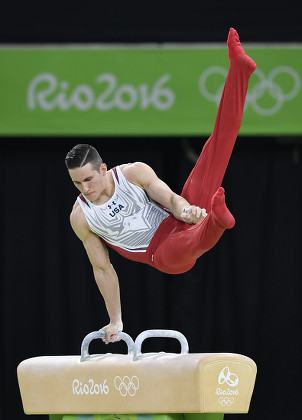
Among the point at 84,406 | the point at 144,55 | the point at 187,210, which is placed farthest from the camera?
the point at 144,55

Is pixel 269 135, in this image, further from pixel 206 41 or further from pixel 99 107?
pixel 99 107

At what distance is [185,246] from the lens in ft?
13.4

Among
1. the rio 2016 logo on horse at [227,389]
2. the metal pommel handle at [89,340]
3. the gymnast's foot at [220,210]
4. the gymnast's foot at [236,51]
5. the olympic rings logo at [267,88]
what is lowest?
the rio 2016 logo on horse at [227,389]

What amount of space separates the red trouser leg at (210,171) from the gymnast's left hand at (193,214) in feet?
0.14

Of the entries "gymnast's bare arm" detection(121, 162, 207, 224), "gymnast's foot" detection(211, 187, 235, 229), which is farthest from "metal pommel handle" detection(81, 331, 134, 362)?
"gymnast's foot" detection(211, 187, 235, 229)

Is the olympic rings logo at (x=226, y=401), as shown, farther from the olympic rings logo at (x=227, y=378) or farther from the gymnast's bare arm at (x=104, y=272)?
the gymnast's bare arm at (x=104, y=272)

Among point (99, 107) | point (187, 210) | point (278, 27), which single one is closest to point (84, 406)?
point (187, 210)

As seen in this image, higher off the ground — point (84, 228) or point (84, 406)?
point (84, 228)

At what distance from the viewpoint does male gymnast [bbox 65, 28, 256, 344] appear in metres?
4.11

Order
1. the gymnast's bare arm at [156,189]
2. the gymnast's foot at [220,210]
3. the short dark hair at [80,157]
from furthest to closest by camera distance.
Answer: the gymnast's bare arm at [156,189], the short dark hair at [80,157], the gymnast's foot at [220,210]

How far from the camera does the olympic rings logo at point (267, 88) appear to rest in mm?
6680

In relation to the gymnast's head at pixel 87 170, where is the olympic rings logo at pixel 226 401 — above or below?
below

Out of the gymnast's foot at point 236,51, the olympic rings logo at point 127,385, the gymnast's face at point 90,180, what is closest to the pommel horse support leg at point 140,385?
the olympic rings logo at point 127,385

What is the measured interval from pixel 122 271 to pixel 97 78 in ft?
5.73
